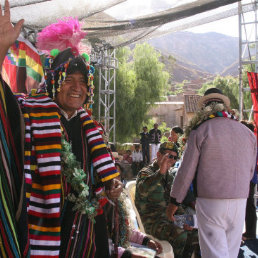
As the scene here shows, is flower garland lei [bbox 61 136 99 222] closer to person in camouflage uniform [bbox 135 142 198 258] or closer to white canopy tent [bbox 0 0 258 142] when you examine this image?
person in camouflage uniform [bbox 135 142 198 258]

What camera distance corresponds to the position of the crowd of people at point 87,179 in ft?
4.31

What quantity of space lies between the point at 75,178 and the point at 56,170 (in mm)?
169

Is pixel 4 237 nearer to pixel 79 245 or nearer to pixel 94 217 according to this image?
pixel 79 245

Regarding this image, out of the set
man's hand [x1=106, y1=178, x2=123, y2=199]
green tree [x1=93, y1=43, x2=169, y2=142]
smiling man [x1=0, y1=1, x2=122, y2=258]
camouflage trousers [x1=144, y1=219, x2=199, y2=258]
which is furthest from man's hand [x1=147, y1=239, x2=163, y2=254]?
green tree [x1=93, y1=43, x2=169, y2=142]

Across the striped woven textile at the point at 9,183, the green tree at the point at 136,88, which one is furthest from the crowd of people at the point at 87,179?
the green tree at the point at 136,88

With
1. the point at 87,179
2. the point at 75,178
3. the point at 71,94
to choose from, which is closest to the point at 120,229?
the point at 87,179

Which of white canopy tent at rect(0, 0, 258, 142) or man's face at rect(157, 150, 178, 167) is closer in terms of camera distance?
man's face at rect(157, 150, 178, 167)

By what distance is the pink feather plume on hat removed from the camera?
2.11 meters

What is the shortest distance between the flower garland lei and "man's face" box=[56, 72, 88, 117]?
270 mm

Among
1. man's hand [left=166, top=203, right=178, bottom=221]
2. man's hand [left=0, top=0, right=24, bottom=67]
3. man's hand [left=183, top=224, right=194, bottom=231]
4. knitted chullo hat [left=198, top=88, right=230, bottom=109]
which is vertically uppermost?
man's hand [left=0, top=0, right=24, bottom=67]

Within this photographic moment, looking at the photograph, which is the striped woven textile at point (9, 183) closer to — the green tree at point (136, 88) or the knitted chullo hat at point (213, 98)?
the knitted chullo hat at point (213, 98)

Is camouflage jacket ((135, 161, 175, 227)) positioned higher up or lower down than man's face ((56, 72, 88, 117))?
lower down

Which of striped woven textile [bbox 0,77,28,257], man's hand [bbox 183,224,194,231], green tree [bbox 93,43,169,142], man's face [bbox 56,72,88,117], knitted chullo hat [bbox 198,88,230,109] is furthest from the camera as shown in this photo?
green tree [bbox 93,43,169,142]

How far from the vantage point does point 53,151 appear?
1.69 m
